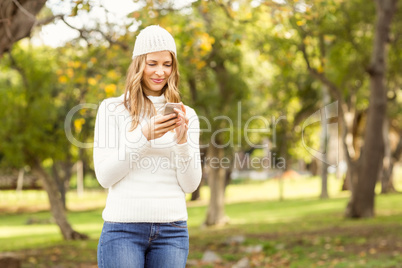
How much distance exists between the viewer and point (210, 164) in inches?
722

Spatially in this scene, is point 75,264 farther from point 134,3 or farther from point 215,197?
point 215,197

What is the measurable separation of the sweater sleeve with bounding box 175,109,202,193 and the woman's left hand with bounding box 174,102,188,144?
30 mm

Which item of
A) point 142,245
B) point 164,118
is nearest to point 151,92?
point 164,118

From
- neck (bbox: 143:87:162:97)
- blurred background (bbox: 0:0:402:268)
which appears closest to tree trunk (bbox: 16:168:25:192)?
blurred background (bbox: 0:0:402:268)

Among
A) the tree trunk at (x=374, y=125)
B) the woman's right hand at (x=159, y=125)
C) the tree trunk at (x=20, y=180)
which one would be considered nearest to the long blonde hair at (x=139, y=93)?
the woman's right hand at (x=159, y=125)

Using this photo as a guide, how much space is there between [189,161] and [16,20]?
4.38 metres

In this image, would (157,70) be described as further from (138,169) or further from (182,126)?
(138,169)

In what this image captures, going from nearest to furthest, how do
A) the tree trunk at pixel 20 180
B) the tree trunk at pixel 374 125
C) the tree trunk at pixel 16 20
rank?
the tree trunk at pixel 16 20 → the tree trunk at pixel 374 125 → the tree trunk at pixel 20 180

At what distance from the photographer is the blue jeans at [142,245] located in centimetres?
286

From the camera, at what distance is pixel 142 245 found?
2.94m

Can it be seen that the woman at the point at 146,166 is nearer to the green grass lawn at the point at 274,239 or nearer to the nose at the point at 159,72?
the nose at the point at 159,72

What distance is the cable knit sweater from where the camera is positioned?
114 inches

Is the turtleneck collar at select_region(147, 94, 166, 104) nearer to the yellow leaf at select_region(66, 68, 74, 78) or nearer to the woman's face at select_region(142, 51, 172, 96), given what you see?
the woman's face at select_region(142, 51, 172, 96)

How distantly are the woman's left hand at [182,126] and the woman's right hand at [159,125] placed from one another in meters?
0.02
